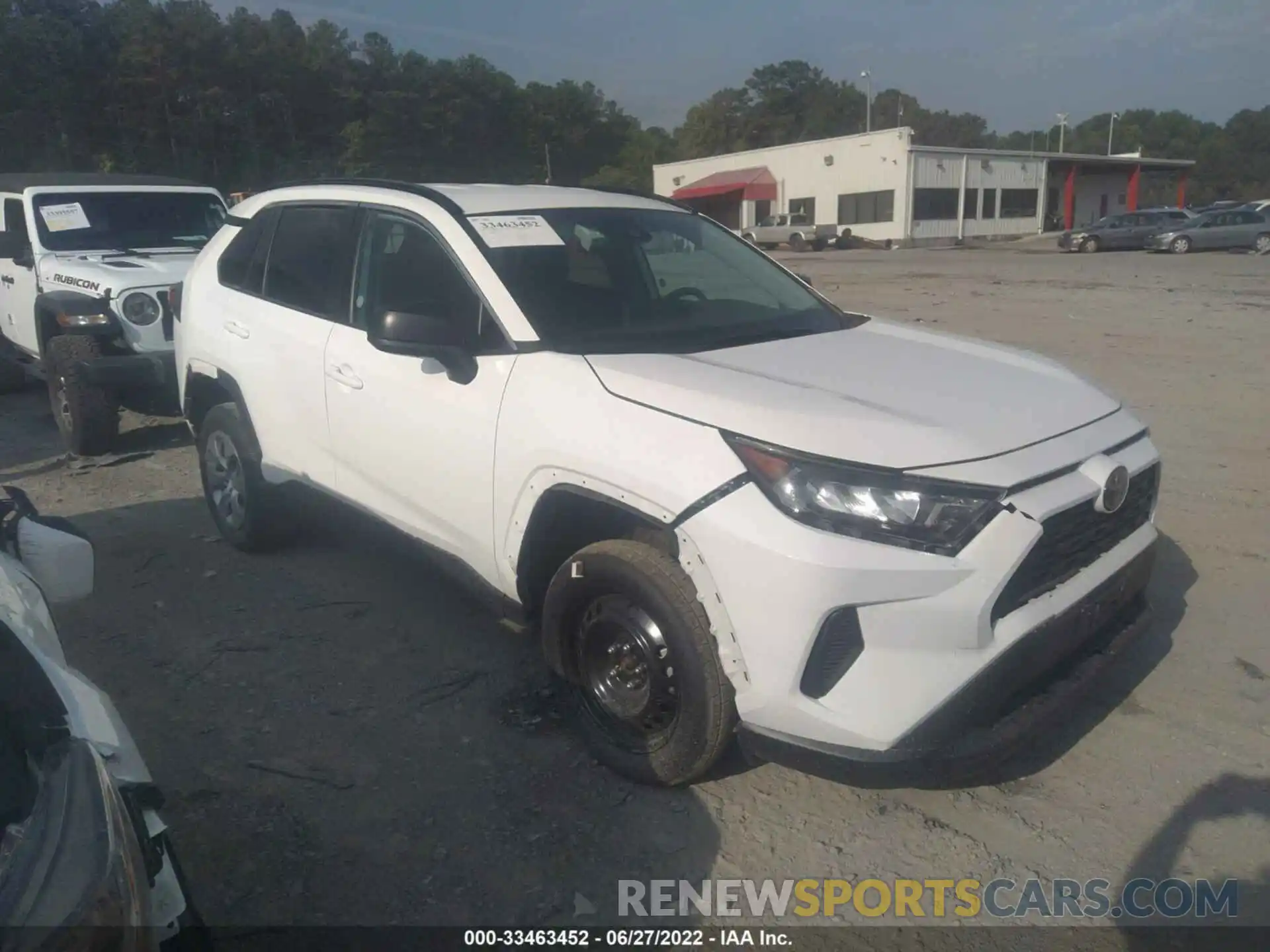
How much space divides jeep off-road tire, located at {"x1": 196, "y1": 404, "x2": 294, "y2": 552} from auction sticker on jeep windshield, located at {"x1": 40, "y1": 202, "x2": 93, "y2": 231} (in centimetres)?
398

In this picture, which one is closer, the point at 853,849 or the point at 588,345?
the point at 853,849

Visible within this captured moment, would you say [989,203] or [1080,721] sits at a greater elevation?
[989,203]

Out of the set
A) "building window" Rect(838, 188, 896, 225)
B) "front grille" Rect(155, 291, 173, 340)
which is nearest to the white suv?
"front grille" Rect(155, 291, 173, 340)

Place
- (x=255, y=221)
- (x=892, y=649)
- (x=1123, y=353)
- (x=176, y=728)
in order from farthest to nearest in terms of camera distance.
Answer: (x=1123, y=353)
(x=255, y=221)
(x=176, y=728)
(x=892, y=649)

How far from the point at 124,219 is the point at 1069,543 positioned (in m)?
8.16

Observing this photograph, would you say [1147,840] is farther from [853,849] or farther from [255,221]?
[255,221]

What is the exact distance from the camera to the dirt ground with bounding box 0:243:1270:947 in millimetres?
2891

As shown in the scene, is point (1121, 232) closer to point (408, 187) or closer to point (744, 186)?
point (744, 186)

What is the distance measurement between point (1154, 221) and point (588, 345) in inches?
1430

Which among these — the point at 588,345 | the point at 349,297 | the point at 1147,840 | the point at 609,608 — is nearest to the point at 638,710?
the point at 609,608

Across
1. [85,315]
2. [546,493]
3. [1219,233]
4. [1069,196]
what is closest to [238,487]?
[546,493]

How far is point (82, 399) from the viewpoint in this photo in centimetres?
699

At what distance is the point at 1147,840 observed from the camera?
2955mm

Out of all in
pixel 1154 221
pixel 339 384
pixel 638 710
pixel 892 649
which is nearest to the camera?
pixel 892 649
